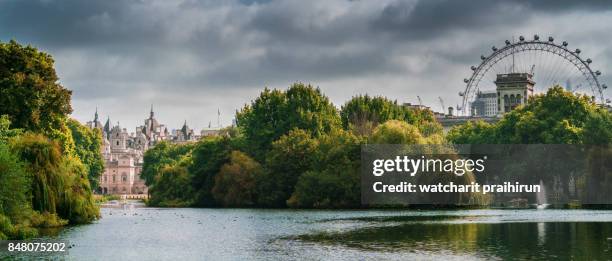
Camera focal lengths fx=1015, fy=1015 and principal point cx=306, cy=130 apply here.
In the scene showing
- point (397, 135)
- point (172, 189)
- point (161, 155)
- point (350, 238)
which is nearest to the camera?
point (350, 238)

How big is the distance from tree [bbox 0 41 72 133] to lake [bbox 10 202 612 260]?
27.0ft

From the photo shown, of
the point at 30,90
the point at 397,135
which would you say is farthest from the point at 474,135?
the point at 30,90

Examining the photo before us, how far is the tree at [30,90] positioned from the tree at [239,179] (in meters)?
29.9

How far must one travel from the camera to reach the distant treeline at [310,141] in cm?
8194

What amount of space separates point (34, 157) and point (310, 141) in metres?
39.9

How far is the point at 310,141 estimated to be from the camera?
3469 inches

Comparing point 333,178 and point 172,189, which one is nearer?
point 333,178

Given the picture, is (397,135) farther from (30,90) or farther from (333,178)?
(30,90)

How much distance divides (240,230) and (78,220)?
29.9 feet

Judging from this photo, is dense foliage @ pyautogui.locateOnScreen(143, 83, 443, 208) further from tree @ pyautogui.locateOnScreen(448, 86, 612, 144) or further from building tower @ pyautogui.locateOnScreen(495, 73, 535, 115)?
building tower @ pyautogui.locateOnScreen(495, 73, 535, 115)

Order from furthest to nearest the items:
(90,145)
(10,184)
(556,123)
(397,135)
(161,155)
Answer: (161,155) → (90,145) → (556,123) → (397,135) → (10,184)

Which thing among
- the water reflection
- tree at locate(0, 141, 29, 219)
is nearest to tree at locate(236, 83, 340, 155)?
the water reflection

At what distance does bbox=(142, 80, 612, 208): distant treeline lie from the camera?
8194 centimetres

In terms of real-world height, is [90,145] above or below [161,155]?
→ below
